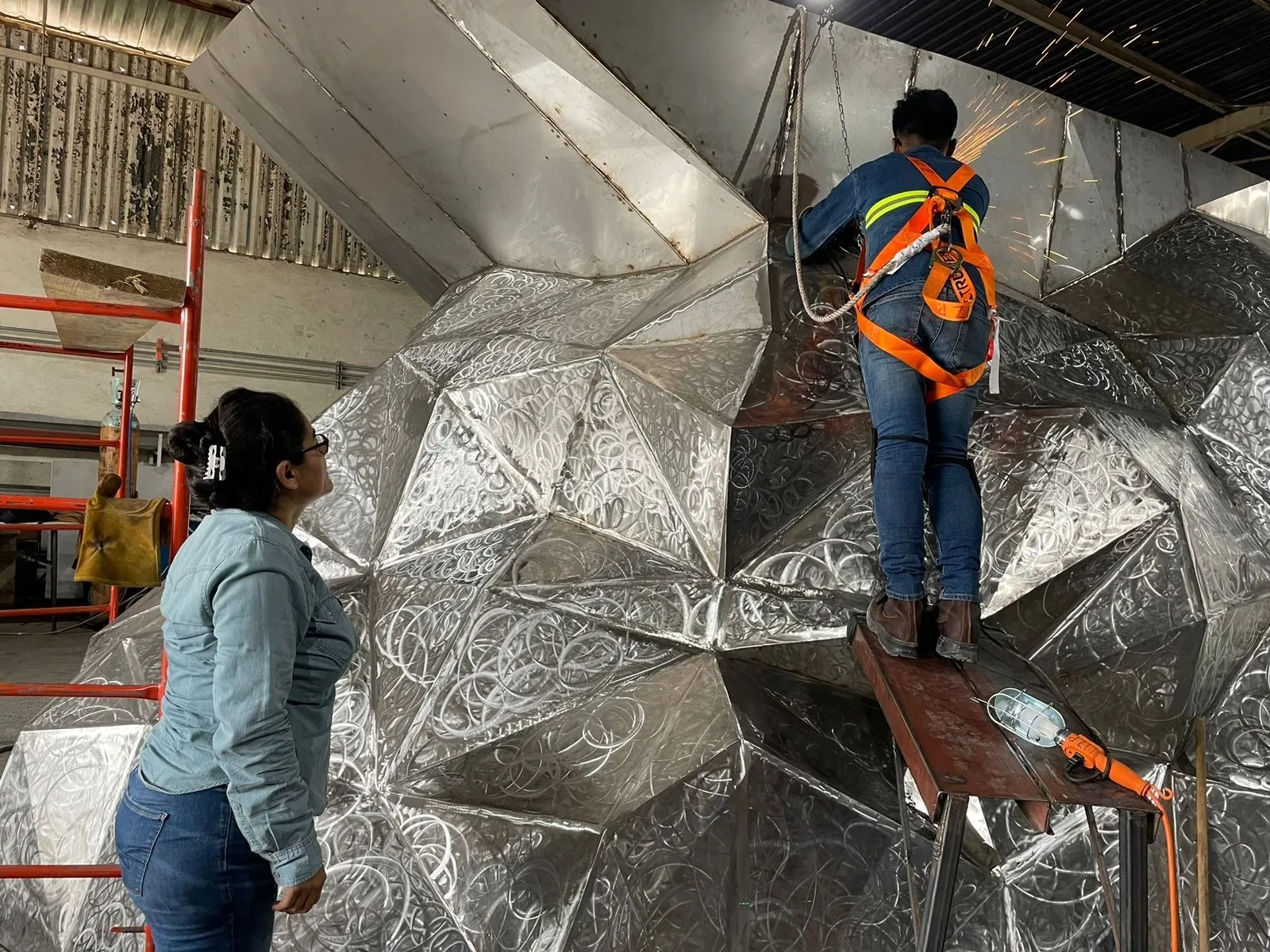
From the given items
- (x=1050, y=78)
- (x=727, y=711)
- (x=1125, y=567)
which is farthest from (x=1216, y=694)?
(x=1050, y=78)

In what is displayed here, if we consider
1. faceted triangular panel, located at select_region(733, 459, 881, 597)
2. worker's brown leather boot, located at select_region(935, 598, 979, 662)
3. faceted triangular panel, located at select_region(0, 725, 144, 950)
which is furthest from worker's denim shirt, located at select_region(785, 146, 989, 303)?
faceted triangular panel, located at select_region(0, 725, 144, 950)

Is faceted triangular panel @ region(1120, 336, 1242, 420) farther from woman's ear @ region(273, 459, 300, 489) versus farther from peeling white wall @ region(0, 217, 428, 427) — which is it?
peeling white wall @ region(0, 217, 428, 427)

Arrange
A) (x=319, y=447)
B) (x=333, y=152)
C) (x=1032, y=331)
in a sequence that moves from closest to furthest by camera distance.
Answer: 1. (x=319, y=447)
2. (x=1032, y=331)
3. (x=333, y=152)

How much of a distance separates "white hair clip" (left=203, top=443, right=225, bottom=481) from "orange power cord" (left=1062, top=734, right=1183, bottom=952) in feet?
5.64

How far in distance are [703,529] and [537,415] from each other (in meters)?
0.89

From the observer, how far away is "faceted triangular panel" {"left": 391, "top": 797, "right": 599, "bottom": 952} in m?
2.58

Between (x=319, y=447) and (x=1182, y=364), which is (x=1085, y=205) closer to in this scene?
(x=1182, y=364)

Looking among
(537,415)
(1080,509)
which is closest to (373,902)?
(537,415)

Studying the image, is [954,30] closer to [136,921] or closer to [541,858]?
[541,858]

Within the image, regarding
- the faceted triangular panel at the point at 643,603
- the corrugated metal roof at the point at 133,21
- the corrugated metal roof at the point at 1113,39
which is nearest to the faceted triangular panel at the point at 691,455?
the faceted triangular panel at the point at 643,603

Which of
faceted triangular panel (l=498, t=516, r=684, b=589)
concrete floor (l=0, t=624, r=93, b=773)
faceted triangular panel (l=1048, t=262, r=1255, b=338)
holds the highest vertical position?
faceted triangular panel (l=1048, t=262, r=1255, b=338)

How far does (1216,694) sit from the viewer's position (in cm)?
306

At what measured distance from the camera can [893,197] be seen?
2.81 m

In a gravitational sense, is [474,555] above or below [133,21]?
below
